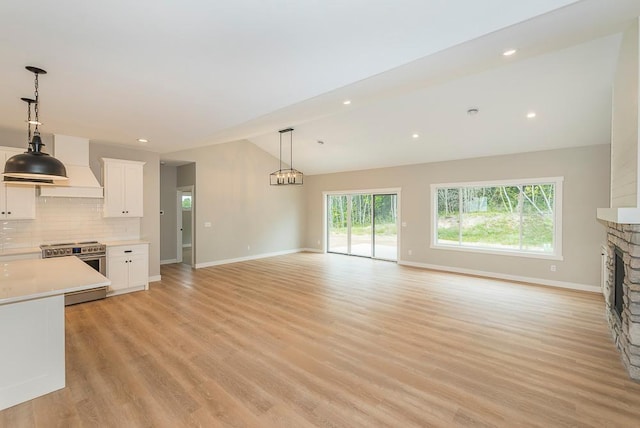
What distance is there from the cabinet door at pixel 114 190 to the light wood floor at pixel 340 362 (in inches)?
61.4

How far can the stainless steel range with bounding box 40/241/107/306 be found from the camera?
4473 mm

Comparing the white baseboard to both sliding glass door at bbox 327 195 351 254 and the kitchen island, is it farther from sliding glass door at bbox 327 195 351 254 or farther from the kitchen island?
the kitchen island

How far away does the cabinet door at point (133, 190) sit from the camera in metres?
5.42

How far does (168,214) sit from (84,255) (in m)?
3.49

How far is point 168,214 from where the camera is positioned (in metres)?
8.12

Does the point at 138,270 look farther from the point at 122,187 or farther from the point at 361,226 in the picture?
the point at 361,226

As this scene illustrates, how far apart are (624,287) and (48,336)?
17.8ft

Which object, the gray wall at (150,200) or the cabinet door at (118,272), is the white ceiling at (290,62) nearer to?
the gray wall at (150,200)

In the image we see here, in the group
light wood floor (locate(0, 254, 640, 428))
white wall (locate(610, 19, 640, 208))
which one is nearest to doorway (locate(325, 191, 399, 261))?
light wood floor (locate(0, 254, 640, 428))

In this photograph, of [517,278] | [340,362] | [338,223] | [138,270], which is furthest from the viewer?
[338,223]

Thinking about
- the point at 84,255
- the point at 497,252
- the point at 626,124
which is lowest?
the point at 497,252

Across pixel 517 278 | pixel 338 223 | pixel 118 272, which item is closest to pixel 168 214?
pixel 118 272

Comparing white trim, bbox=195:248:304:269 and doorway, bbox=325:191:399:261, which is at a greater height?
doorway, bbox=325:191:399:261

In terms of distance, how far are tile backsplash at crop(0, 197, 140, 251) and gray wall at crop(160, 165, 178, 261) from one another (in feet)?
7.66
